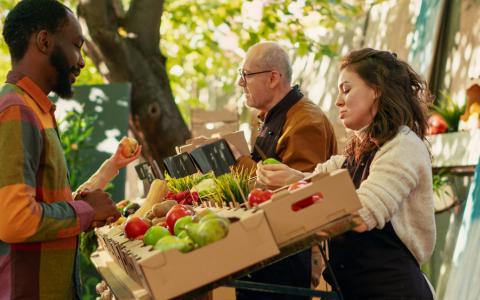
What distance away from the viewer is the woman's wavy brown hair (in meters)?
3.50

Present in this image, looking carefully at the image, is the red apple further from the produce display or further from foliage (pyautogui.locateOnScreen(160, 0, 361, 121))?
foliage (pyautogui.locateOnScreen(160, 0, 361, 121))

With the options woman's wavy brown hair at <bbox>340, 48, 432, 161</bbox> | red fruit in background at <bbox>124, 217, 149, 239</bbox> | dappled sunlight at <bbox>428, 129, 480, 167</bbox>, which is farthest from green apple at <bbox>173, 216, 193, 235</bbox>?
dappled sunlight at <bbox>428, 129, 480, 167</bbox>

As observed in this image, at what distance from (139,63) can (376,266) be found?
5318mm

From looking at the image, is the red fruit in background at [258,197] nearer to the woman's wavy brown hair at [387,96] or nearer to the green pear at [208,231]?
the green pear at [208,231]

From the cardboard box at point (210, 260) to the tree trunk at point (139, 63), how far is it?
5.47 m

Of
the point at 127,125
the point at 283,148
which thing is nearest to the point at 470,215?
the point at 283,148

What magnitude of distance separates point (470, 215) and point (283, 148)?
74.0 inches

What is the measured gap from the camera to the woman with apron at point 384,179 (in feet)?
10.8

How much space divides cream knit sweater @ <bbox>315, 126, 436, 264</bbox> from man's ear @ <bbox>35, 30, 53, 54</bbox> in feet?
4.19

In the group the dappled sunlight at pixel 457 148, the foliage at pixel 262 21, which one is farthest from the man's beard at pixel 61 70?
the foliage at pixel 262 21

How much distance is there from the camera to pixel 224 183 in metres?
3.86

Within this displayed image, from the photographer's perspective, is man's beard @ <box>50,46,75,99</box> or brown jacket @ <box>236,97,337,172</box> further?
brown jacket @ <box>236,97,337,172</box>

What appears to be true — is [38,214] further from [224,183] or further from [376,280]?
[376,280]

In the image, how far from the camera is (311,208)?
117 inches
